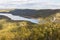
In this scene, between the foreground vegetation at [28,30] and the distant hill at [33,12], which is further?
the distant hill at [33,12]

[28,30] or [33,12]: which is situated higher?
[33,12]

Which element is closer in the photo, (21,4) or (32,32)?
(32,32)

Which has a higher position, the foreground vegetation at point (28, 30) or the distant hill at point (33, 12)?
the distant hill at point (33, 12)

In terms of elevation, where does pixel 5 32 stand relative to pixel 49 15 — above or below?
below

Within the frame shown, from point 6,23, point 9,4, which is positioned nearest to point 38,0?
point 9,4

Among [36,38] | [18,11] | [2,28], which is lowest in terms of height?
[36,38]

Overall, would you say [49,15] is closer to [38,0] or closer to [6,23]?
[38,0]

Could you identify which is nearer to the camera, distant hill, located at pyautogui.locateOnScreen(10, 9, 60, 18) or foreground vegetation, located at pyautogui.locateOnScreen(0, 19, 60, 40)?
foreground vegetation, located at pyautogui.locateOnScreen(0, 19, 60, 40)

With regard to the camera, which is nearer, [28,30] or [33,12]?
[28,30]
